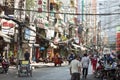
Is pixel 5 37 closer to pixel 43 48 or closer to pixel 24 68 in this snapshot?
pixel 24 68

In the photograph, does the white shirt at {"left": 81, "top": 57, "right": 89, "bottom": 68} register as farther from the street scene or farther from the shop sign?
the shop sign

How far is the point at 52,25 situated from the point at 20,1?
23.1 m

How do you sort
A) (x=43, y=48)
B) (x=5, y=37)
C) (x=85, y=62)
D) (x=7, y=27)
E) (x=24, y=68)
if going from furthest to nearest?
(x=43, y=48) < (x=5, y=37) < (x=7, y=27) < (x=24, y=68) < (x=85, y=62)

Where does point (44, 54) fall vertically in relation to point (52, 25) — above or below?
below

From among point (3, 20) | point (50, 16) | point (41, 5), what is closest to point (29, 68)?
point (3, 20)

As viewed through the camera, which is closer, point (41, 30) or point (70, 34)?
point (41, 30)

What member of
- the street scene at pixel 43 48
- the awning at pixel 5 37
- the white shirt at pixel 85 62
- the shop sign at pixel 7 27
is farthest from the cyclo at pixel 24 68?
the shop sign at pixel 7 27

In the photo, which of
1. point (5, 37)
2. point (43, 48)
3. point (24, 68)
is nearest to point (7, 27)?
point (5, 37)

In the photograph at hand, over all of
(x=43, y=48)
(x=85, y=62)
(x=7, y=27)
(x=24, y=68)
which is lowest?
(x=43, y=48)

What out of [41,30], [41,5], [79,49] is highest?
[41,5]

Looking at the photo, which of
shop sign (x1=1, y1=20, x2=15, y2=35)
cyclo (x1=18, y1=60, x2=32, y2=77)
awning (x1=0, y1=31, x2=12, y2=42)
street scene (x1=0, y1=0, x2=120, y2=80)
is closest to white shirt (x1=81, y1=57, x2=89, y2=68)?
street scene (x1=0, y1=0, x2=120, y2=80)

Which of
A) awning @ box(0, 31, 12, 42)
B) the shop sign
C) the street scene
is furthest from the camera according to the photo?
the shop sign

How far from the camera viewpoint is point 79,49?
95.9 meters

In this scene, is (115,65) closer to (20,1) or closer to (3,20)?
(3,20)
